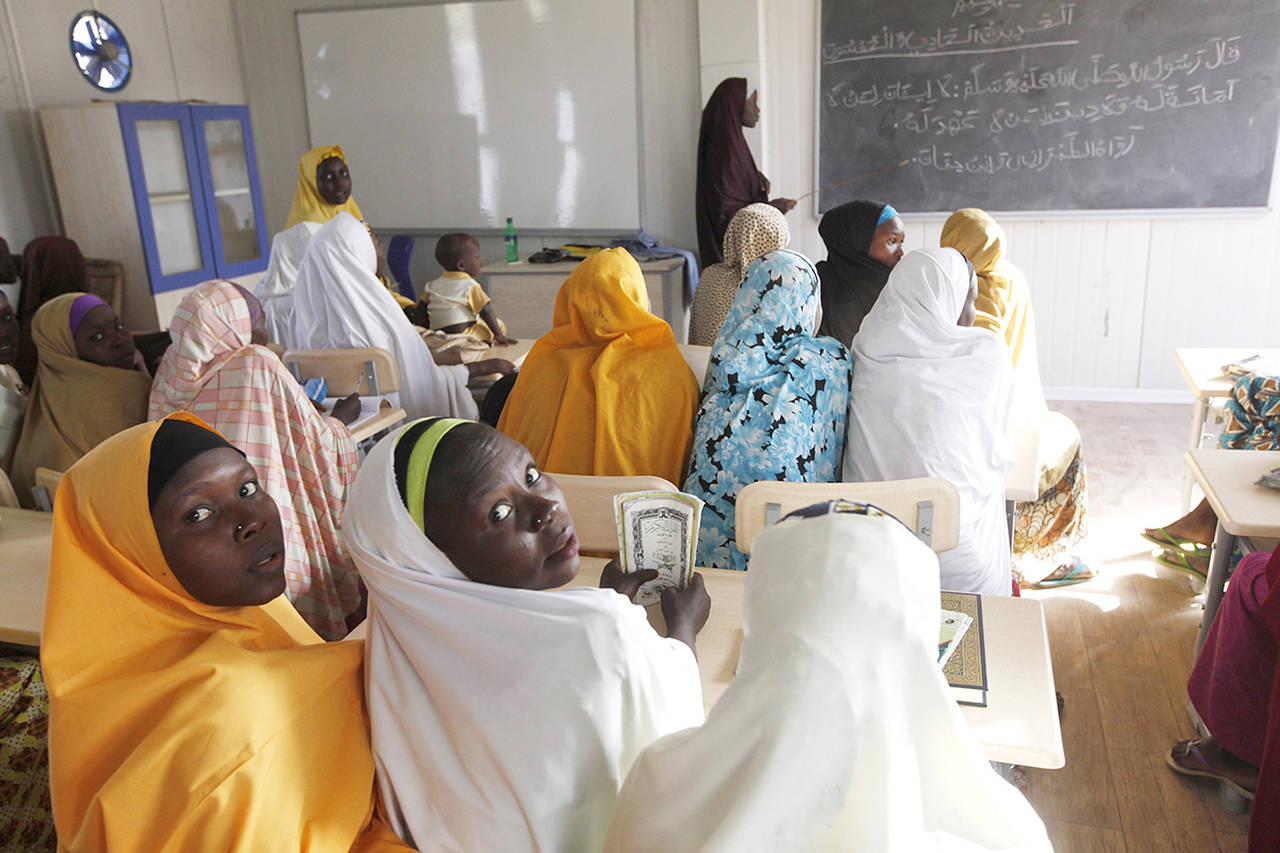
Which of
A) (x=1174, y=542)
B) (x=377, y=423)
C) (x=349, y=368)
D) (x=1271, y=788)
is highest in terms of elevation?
(x=349, y=368)

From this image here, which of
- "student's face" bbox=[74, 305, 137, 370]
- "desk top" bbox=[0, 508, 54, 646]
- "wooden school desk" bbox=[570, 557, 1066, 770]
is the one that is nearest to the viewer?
"wooden school desk" bbox=[570, 557, 1066, 770]

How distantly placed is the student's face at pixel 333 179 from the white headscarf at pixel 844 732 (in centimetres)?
436

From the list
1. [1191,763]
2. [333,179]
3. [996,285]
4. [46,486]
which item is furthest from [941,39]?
[46,486]

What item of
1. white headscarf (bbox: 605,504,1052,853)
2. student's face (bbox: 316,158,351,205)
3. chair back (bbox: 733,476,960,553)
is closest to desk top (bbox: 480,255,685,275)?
student's face (bbox: 316,158,351,205)

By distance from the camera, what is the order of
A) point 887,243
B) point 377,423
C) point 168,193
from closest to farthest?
point 377,423, point 887,243, point 168,193

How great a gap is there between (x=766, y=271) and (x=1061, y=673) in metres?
1.41

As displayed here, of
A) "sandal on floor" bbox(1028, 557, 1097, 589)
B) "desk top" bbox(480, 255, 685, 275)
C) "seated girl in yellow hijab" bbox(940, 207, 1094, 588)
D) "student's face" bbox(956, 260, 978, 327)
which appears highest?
"student's face" bbox(956, 260, 978, 327)

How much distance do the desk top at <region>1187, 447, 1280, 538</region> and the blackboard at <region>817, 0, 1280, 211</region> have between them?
9.39 feet

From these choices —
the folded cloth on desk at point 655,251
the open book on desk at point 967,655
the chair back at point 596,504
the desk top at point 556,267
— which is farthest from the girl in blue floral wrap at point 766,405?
the folded cloth on desk at point 655,251

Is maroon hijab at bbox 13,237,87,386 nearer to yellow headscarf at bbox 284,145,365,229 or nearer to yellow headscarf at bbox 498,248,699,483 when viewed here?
yellow headscarf at bbox 284,145,365,229

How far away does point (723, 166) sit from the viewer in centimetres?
503

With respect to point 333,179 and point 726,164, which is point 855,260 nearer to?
point 726,164

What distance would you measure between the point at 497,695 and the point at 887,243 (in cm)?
267

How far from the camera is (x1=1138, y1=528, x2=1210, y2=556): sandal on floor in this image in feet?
10.2
